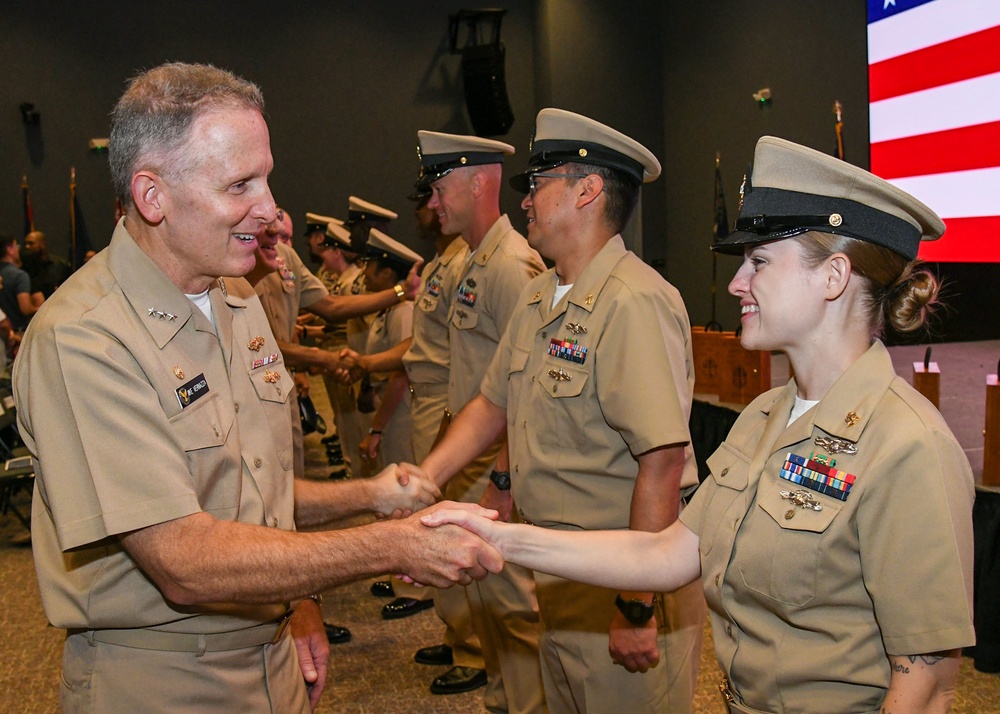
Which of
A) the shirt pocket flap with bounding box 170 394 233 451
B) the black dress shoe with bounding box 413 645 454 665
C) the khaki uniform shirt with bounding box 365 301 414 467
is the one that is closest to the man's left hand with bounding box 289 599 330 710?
the shirt pocket flap with bounding box 170 394 233 451

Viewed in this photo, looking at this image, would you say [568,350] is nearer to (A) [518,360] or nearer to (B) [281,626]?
(A) [518,360]

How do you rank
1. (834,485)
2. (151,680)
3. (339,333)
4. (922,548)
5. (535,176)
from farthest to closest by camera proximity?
(339,333) < (535,176) < (151,680) < (834,485) < (922,548)

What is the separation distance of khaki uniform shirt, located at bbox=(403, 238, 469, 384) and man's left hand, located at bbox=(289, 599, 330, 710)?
1.87m

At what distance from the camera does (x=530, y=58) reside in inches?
440

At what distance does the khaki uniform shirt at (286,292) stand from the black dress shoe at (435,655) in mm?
1613

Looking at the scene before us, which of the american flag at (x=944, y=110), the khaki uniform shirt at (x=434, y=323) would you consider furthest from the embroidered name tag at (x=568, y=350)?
the american flag at (x=944, y=110)

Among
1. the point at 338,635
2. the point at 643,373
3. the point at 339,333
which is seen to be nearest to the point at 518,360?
the point at 643,373

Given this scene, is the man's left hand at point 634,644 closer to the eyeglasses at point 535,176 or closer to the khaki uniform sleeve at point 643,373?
the khaki uniform sleeve at point 643,373

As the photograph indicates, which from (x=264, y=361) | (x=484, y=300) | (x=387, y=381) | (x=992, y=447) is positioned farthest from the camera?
(x=387, y=381)

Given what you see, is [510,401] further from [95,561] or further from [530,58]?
[530,58]

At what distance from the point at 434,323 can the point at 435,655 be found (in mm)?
1390

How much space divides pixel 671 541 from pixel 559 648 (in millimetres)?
753

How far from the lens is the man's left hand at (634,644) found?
2.04 metres

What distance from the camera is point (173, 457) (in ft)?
4.68
